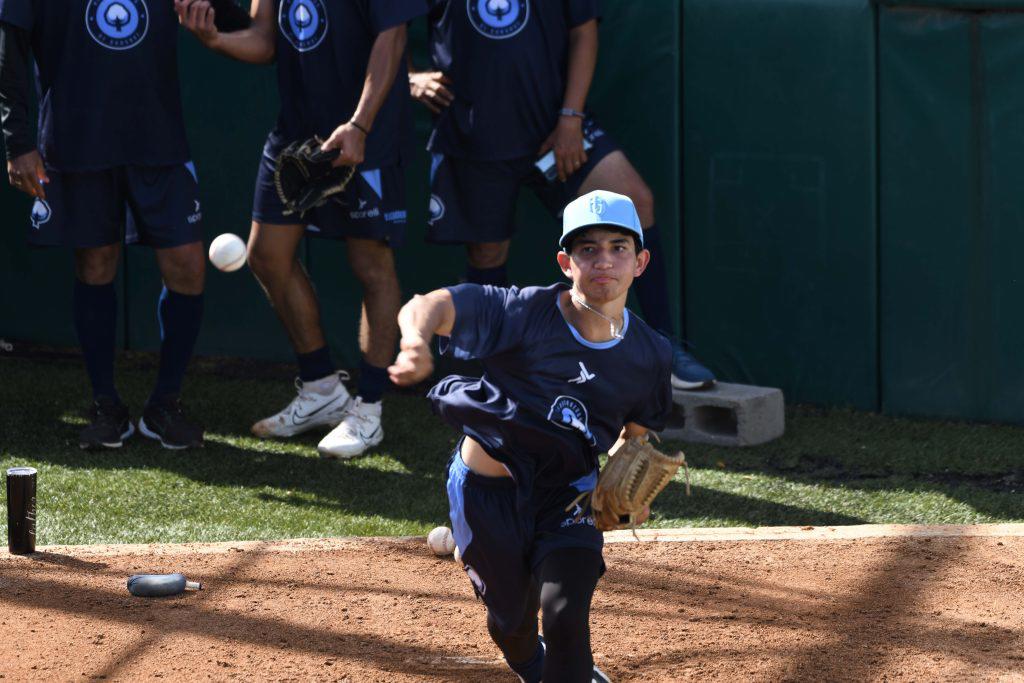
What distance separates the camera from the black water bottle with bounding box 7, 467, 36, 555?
5184 mm

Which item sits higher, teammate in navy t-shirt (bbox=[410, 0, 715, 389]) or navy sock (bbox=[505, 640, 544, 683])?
teammate in navy t-shirt (bbox=[410, 0, 715, 389])

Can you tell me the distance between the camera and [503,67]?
21.6 feet

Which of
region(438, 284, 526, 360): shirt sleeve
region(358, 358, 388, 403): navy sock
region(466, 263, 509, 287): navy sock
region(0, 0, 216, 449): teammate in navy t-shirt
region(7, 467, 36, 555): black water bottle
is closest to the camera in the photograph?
region(438, 284, 526, 360): shirt sleeve

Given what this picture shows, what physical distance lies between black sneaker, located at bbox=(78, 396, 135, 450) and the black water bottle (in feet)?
4.09

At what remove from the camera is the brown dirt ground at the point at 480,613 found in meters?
4.36

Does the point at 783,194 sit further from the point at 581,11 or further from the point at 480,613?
the point at 480,613

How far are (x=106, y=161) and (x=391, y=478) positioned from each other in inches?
67.3

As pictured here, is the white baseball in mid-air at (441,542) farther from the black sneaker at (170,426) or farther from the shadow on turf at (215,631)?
the black sneaker at (170,426)

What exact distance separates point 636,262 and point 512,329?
358mm

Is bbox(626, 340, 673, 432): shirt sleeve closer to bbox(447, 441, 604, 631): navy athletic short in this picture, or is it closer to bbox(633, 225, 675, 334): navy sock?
bbox(447, 441, 604, 631): navy athletic short

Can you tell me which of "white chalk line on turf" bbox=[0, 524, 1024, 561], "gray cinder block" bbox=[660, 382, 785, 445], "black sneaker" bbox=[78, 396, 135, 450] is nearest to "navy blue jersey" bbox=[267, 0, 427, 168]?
"black sneaker" bbox=[78, 396, 135, 450]

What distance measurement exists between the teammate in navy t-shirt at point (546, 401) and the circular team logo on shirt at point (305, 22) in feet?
9.15

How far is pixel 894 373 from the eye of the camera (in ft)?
23.3

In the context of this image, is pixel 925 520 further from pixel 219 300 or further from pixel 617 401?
pixel 219 300
